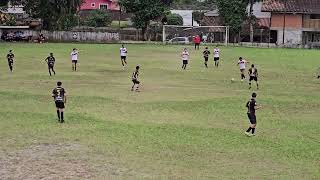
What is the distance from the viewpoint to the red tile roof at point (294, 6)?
7638 centimetres

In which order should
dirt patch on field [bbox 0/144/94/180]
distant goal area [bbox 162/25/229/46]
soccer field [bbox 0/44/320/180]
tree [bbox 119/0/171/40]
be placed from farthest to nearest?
distant goal area [bbox 162/25/229/46], tree [bbox 119/0/171/40], soccer field [bbox 0/44/320/180], dirt patch on field [bbox 0/144/94/180]

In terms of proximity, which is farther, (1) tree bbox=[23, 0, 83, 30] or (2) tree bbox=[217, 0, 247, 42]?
(2) tree bbox=[217, 0, 247, 42]

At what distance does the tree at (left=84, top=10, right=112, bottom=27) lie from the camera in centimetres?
9081

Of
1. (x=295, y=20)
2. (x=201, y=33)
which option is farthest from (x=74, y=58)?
(x=295, y=20)

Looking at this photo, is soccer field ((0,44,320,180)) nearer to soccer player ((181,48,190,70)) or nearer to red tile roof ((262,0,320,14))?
soccer player ((181,48,190,70))

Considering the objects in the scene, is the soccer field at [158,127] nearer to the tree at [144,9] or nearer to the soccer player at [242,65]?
the soccer player at [242,65]

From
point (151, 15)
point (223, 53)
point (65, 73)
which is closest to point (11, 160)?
point (65, 73)

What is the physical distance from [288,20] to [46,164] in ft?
212

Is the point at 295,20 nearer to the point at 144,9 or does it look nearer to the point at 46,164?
the point at 144,9

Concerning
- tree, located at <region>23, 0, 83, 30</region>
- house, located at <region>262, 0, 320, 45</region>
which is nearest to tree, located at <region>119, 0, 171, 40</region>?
tree, located at <region>23, 0, 83, 30</region>

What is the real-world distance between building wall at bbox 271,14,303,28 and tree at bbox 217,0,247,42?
4.44 metres

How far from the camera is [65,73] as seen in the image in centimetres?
3950

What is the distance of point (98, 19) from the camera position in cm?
9088

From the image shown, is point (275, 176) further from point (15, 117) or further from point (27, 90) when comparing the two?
point (27, 90)
